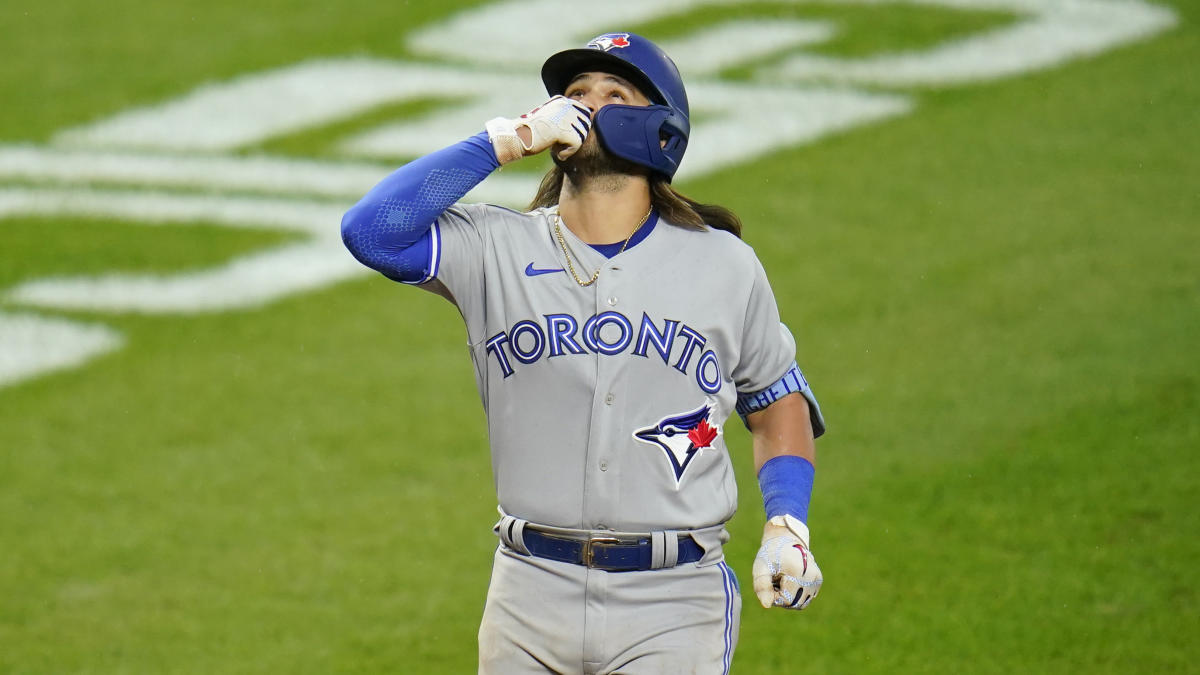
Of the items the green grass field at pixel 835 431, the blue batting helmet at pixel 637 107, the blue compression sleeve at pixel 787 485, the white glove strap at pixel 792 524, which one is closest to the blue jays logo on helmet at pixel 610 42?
the blue batting helmet at pixel 637 107

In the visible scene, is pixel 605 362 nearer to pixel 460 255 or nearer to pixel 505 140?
pixel 460 255

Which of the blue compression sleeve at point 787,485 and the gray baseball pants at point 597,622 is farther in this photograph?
the blue compression sleeve at point 787,485

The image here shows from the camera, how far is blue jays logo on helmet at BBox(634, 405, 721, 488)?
4.16 meters

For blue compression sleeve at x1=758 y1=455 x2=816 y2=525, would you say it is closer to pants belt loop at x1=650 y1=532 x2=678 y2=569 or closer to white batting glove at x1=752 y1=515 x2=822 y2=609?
white batting glove at x1=752 y1=515 x2=822 y2=609

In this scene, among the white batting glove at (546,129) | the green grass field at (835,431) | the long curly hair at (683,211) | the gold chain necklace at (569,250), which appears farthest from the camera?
the green grass field at (835,431)

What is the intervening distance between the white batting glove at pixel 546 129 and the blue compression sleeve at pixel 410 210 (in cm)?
6

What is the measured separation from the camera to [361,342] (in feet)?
32.0

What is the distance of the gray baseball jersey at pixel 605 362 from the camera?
4145 mm

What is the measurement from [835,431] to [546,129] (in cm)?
461

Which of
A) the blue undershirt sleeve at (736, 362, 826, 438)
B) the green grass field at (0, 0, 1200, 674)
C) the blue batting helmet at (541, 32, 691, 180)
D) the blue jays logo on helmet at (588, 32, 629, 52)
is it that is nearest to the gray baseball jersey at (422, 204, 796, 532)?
the blue undershirt sleeve at (736, 362, 826, 438)

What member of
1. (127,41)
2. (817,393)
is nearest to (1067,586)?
(817,393)

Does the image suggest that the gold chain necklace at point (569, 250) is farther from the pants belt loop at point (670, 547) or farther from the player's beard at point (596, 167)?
the pants belt loop at point (670, 547)

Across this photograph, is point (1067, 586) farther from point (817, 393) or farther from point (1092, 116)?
point (1092, 116)

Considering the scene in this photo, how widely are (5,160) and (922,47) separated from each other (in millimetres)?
6878
